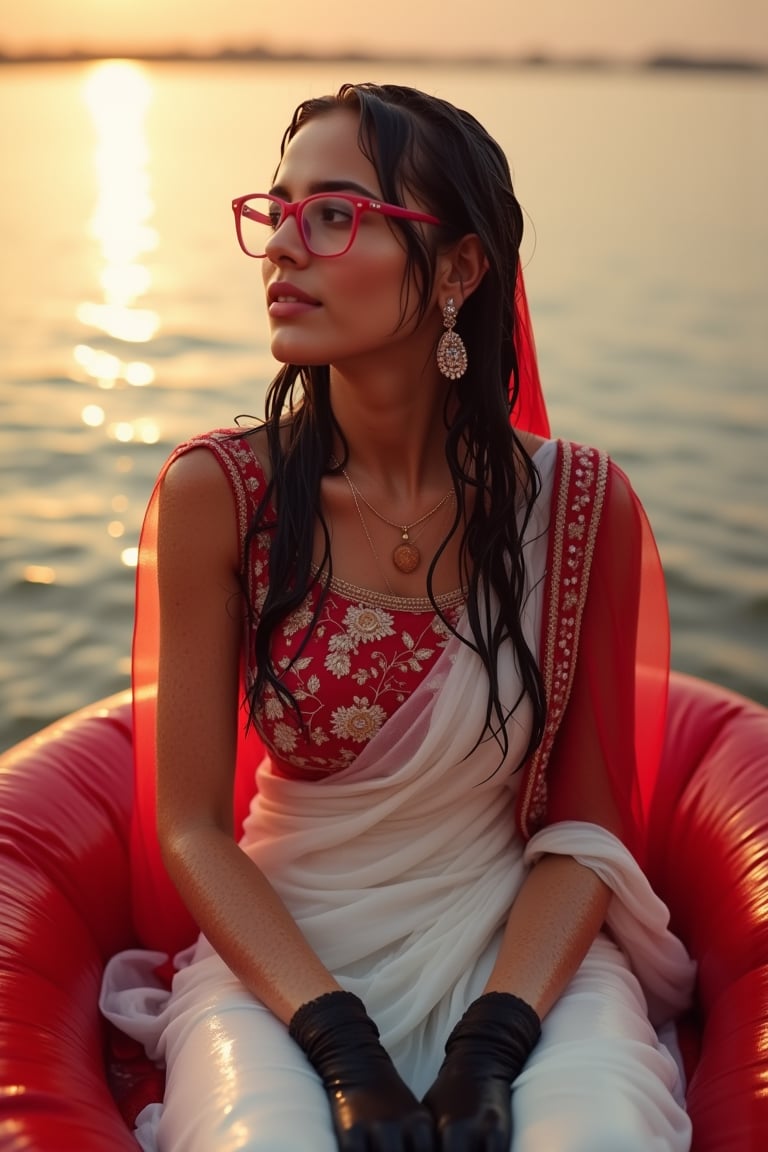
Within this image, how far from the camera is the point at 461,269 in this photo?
1.86 metres

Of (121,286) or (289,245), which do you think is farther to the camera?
(121,286)

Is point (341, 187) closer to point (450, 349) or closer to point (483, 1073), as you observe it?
point (450, 349)

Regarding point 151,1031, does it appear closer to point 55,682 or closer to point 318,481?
point 318,481

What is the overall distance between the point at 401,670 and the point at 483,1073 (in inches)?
20.1

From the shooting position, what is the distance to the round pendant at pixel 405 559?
1.89 m

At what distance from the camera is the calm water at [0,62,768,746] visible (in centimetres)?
470

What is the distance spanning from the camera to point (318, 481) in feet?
6.20

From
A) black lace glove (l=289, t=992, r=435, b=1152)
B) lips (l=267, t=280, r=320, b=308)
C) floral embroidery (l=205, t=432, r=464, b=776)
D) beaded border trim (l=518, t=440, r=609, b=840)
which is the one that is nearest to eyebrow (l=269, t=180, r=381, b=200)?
lips (l=267, t=280, r=320, b=308)

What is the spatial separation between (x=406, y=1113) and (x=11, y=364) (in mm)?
6679

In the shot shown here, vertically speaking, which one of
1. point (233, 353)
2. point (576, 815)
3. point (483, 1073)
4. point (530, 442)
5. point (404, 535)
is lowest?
point (483, 1073)

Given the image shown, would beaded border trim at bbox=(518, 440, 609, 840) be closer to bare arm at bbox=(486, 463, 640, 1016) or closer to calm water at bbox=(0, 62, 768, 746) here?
bare arm at bbox=(486, 463, 640, 1016)

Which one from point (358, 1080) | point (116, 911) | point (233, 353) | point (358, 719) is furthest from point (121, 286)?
point (358, 1080)

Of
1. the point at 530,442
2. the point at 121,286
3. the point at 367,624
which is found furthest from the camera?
the point at 121,286

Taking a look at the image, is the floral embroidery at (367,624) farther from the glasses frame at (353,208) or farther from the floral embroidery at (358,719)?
the glasses frame at (353,208)
